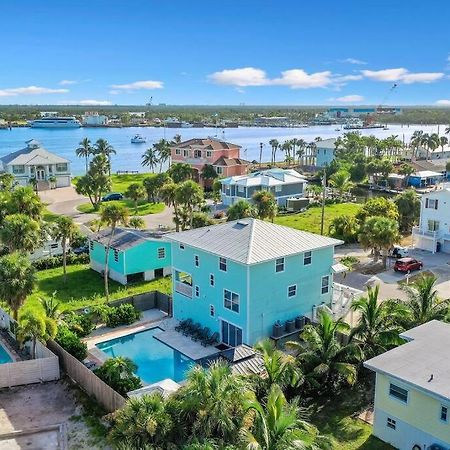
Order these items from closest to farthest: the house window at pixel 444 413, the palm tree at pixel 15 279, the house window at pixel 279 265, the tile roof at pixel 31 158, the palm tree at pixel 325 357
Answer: the house window at pixel 444 413, the palm tree at pixel 325 357, the palm tree at pixel 15 279, the house window at pixel 279 265, the tile roof at pixel 31 158

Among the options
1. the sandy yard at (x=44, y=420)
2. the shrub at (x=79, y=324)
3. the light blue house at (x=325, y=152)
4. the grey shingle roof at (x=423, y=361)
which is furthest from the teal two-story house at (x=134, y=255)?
the light blue house at (x=325, y=152)

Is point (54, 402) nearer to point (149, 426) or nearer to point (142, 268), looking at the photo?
point (149, 426)

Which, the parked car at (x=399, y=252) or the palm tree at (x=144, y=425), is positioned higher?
the palm tree at (x=144, y=425)

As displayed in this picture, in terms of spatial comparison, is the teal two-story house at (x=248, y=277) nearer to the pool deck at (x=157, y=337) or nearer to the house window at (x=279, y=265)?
the house window at (x=279, y=265)

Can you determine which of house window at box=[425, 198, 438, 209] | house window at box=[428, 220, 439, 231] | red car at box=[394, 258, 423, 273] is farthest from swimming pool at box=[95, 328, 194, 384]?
house window at box=[425, 198, 438, 209]

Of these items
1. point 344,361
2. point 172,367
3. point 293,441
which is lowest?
point 172,367

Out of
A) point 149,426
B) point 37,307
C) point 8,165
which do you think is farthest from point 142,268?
point 8,165
